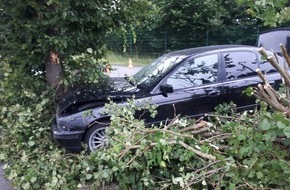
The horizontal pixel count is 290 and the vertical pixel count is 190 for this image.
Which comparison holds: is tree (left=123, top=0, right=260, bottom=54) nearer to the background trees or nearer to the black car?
the background trees

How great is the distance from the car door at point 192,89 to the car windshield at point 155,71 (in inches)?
6.1

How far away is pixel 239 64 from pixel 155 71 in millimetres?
1352

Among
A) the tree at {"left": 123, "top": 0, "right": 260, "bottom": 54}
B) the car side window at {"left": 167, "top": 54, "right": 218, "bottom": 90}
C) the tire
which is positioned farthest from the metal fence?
the tire

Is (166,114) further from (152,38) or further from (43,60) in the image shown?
(152,38)

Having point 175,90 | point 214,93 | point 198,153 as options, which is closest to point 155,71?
point 175,90

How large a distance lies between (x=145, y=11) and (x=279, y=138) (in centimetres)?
427

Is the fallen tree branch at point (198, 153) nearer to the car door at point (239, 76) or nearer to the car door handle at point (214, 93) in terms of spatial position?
the car door handle at point (214, 93)

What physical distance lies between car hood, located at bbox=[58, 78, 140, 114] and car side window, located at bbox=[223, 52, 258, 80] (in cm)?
151

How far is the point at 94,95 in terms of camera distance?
→ 17.0 ft

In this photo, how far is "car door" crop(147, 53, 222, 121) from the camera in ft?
16.7

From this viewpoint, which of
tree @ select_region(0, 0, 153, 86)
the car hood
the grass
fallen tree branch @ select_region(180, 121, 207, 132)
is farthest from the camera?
the grass

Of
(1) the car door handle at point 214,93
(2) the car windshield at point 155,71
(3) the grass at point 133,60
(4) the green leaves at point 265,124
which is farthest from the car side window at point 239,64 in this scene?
(3) the grass at point 133,60

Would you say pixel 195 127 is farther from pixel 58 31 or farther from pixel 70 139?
pixel 58 31

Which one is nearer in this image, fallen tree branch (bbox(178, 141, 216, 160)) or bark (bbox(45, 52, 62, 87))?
fallen tree branch (bbox(178, 141, 216, 160))
